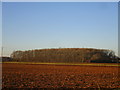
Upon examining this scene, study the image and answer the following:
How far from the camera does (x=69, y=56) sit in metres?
42.0

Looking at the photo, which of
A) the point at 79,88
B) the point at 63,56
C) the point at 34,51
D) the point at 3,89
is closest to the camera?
the point at 3,89

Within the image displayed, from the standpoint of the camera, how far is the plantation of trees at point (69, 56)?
1645 inches

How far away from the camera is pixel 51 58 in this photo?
138 feet

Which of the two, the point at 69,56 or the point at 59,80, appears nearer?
the point at 59,80

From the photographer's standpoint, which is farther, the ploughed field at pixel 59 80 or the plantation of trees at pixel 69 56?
the plantation of trees at pixel 69 56

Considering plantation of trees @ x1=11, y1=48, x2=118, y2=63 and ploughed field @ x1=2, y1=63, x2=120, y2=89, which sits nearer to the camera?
ploughed field @ x1=2, y1=63, x2=120, y2=89

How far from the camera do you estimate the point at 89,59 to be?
4328cm

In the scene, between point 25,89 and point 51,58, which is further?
point 51,58

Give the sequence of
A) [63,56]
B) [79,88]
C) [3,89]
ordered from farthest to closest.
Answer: [63,56] → [79,88] → [3,89]

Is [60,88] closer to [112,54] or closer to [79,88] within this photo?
[79,88]

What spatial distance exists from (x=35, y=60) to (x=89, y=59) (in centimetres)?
1361

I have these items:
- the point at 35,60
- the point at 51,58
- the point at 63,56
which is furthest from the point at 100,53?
the point at 35,60

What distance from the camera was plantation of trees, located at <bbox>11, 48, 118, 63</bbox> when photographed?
4179cm

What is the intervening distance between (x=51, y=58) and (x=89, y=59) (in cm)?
955
